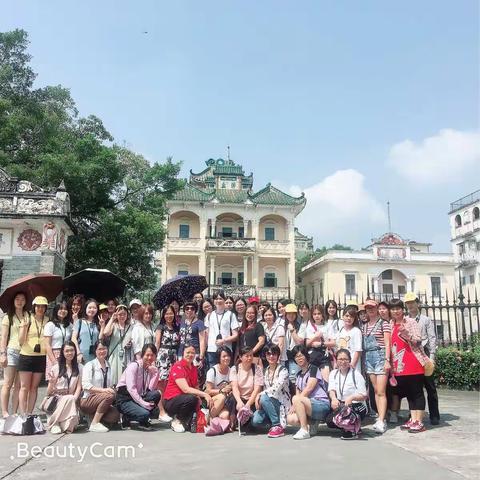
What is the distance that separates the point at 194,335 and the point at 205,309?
2.24ft

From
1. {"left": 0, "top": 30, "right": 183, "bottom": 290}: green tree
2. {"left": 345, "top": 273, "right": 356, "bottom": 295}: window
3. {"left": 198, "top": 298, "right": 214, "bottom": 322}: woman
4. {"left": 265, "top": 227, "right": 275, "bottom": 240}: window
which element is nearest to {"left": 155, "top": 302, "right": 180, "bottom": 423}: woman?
{"left": 198, "top": 298, "right": 214, "bottom": 322}: woman

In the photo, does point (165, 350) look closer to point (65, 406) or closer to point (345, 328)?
point (65, 406)

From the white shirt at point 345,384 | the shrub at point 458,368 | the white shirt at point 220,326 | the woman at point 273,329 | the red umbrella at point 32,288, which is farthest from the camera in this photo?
the shrub at point 458,368

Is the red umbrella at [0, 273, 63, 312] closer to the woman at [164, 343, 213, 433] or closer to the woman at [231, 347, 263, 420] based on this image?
the woman at [164, 343, 213, 433]

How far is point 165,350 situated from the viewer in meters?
6.93

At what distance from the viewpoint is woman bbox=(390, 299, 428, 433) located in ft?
19.6

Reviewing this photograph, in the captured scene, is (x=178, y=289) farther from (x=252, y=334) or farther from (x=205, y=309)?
(x=252, y=334)

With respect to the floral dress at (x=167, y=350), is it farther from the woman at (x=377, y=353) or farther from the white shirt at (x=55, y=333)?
the woman at (x=377, y=353)

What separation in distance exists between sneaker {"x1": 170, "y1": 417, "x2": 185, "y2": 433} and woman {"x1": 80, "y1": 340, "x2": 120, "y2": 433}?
2.35 ft

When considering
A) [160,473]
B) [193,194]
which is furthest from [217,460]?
[193,194]

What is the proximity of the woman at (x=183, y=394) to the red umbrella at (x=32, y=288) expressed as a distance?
7.56 ft

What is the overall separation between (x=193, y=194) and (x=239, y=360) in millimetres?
28175

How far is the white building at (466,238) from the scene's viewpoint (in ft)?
118

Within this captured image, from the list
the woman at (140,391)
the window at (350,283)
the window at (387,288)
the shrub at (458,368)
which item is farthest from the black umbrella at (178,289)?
the window at (387,288)
